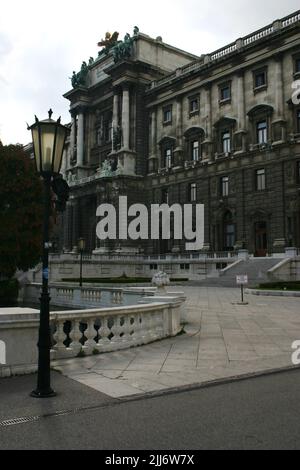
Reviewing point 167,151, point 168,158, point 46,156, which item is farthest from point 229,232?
point 46,156

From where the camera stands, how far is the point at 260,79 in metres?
50.8

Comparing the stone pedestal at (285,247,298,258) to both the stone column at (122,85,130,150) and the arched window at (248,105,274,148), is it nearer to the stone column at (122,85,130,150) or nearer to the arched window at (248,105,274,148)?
the arched window at (248,105,274,148)

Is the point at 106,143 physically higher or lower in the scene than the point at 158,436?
higher

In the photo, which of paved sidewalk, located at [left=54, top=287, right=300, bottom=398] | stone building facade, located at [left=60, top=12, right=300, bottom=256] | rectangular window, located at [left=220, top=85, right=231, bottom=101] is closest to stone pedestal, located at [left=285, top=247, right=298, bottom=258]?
stone building facade, located at [left=60, top=12, right=300, bottom=256]

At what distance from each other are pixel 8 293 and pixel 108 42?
51.2 metres

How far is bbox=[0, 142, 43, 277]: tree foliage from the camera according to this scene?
3209cm

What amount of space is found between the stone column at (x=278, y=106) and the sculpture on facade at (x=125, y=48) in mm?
23134

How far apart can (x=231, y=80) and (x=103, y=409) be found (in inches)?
2047

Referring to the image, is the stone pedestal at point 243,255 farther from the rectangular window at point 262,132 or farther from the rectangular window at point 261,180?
the rectangular window at point 262,132

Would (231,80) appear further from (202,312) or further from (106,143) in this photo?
(202,312)

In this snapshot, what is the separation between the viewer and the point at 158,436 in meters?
5.48

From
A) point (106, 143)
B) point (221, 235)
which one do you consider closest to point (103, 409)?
point (221, 235)

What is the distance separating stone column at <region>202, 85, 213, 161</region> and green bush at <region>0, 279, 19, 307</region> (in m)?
28.6

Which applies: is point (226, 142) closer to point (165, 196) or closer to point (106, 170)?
point (165, 196)
